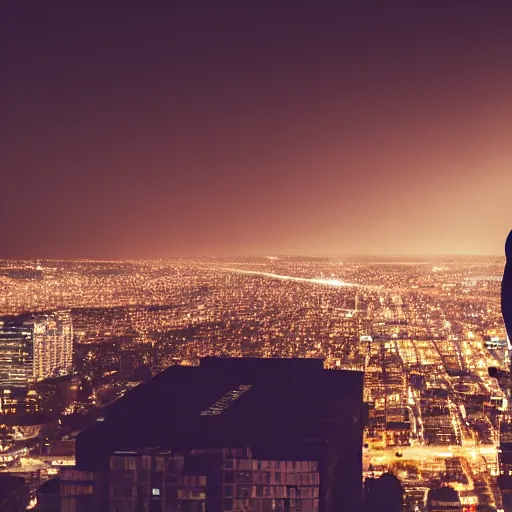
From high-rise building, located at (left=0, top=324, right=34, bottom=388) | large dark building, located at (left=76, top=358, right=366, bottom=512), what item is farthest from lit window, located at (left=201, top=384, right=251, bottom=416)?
high-rise building, located at (left=0, top=324, right=34, bottom=388)

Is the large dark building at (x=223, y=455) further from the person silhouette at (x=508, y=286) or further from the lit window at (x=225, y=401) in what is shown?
the person silhouette at (x=508, y=286)

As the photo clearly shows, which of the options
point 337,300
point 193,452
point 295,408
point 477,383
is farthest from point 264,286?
point 193,452

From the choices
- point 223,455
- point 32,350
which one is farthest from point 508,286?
point 32,350

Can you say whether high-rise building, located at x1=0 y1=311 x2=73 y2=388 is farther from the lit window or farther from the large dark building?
the large dark building

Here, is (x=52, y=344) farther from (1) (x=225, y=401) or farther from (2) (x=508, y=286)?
(2) (x=508, y=286)

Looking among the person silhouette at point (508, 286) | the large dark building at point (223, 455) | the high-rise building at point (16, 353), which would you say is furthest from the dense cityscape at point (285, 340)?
the person silhouette at point (508, 286)

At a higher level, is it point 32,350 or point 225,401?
point 225,401
